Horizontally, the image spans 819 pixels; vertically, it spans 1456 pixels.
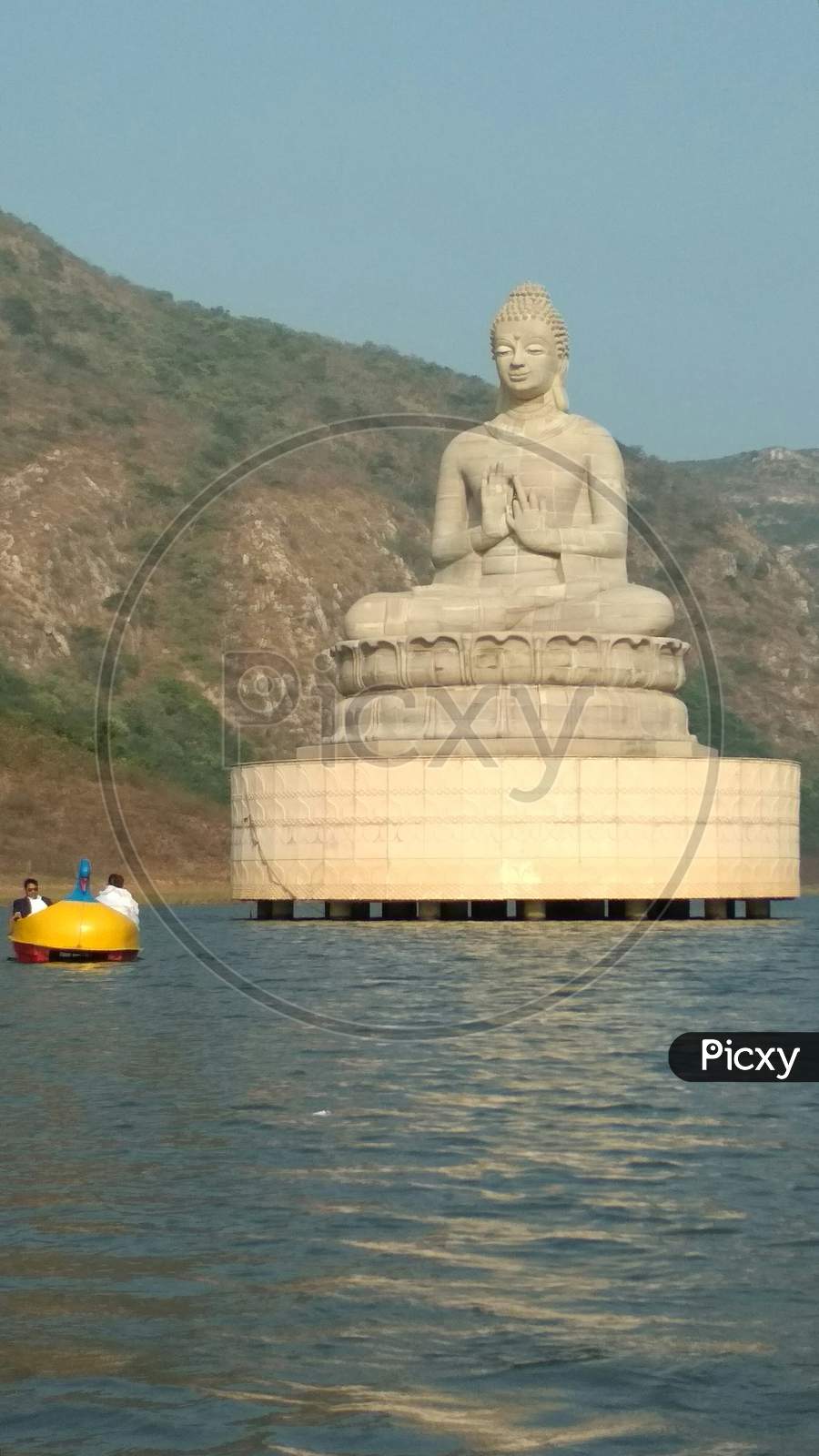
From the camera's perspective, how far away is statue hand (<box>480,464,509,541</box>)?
123ft

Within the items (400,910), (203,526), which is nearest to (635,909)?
(400,910)

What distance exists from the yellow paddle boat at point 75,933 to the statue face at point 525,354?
580 inches

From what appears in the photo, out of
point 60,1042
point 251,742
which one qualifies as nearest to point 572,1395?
point 60,1042

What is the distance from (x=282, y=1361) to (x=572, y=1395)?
105 cm

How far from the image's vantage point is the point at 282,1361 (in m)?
7.57

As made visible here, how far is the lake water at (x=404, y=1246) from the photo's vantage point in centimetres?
702

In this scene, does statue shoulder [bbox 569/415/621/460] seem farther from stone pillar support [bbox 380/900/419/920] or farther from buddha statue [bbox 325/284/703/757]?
stone pillar support [bbox 380/900/419/920]

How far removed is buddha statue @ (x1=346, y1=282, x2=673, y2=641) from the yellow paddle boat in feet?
39.2

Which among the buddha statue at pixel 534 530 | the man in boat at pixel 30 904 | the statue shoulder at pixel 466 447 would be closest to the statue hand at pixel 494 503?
the buddha statue at pixel 534 530

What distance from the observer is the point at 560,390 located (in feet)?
126

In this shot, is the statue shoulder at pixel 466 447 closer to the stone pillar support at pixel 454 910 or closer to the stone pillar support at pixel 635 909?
the stone pillar support at pixel 454 910

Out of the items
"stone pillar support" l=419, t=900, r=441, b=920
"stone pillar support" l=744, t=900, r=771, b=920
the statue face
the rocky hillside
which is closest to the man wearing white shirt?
"stone pillar support" l=419, t=900, r=441, b=920

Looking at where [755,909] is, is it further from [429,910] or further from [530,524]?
[530,524]

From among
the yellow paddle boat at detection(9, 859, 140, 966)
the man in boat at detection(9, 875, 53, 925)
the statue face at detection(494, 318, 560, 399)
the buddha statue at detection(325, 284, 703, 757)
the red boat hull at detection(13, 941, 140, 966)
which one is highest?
the statue face at detection(494, 318, 560, 399)
